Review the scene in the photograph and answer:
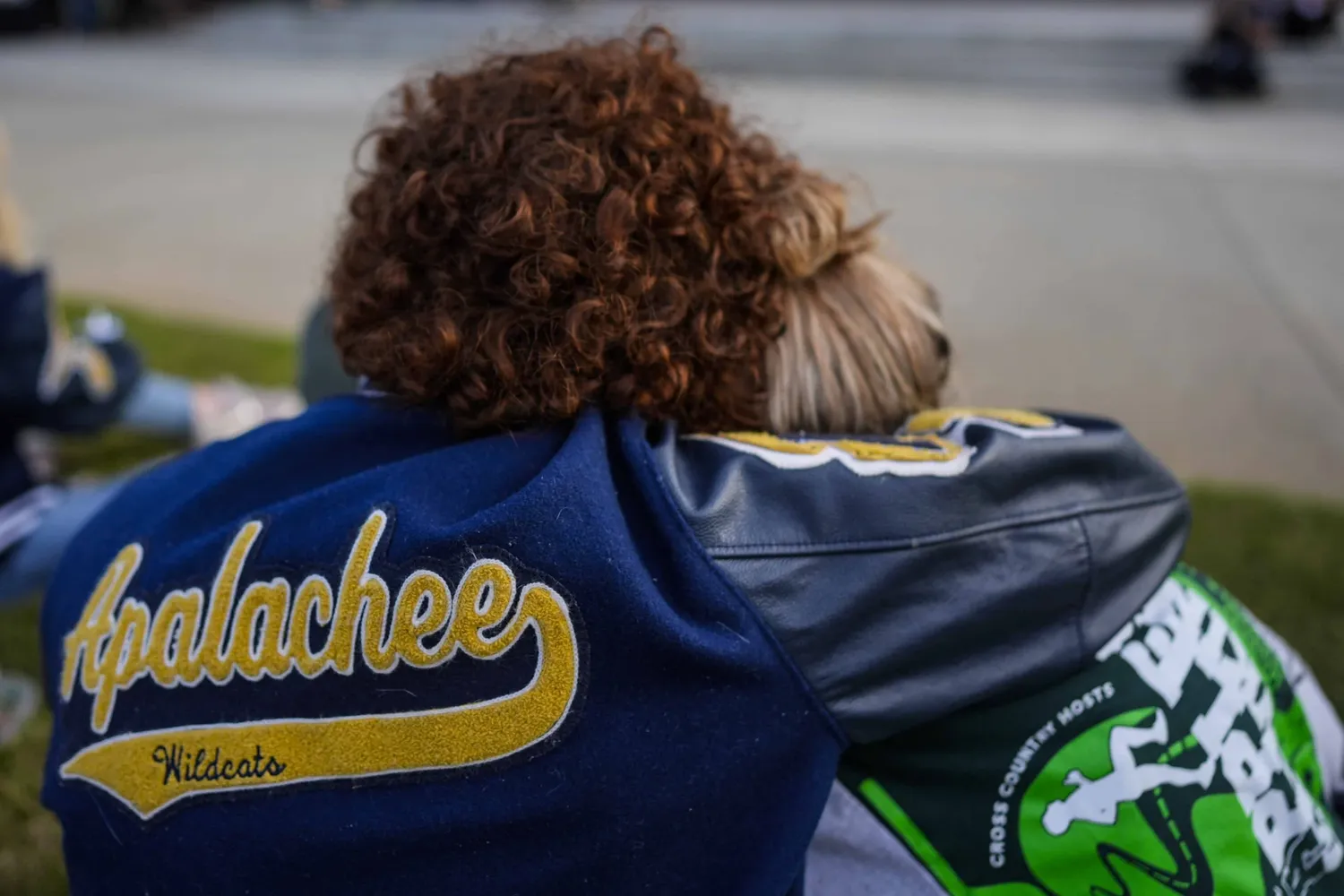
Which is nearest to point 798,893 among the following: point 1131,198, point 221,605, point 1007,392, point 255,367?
point 221,605

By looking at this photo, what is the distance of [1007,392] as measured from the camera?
3598 millimetres

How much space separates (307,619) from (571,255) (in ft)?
1.42

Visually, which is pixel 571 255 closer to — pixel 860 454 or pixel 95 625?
pixel 860 454

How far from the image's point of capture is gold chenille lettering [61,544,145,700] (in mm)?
1149

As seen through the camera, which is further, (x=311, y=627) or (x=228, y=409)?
(x=228, y=409)

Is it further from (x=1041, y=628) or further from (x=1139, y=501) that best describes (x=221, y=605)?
(x=1139, y=501)

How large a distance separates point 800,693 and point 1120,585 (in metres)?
0.37

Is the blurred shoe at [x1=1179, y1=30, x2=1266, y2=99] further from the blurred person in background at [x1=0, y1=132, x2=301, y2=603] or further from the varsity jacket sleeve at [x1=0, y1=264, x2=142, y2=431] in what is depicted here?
the varsity jacket sleeve at [x1=0, y1=264, x2=142, y2=431]

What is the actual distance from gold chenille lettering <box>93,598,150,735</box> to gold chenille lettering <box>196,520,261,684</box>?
0.09 metres

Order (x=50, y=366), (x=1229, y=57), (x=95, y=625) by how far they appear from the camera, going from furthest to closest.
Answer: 1. (x=1229, y=57)
2. (x=50, y=366)
3. (x=95, y=625)

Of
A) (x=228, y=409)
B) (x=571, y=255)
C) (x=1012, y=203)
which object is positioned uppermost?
(x=571, y=255)

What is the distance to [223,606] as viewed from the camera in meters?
1.08

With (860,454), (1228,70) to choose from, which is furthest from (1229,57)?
(860,454)

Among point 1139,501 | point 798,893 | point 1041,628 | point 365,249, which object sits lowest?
point 798,893
